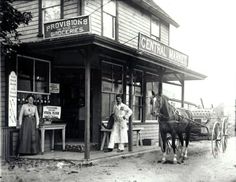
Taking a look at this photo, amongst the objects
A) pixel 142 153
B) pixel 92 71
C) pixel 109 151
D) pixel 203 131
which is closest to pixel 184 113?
pixel 203 131

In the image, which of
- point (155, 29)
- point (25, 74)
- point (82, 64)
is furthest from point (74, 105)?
point (155, 29)

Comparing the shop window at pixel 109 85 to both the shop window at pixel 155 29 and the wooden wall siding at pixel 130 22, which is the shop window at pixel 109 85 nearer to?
the wooden wall siding at pixel 130 22

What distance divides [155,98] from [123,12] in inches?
251

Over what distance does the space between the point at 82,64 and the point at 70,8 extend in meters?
2.05

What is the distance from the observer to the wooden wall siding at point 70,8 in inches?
470

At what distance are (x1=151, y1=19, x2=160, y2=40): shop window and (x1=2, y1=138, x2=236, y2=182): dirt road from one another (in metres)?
8.56

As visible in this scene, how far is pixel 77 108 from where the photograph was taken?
13.2 metres

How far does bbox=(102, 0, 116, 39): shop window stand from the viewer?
1323 cm

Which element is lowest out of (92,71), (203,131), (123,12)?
(203,131)

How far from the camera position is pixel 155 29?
17.4 meters

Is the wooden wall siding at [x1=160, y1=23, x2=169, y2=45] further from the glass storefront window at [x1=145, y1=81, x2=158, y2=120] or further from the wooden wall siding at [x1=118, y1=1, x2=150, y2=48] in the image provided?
the glass storefront window at [x1=145, y1=81, x2=158, y2=120]

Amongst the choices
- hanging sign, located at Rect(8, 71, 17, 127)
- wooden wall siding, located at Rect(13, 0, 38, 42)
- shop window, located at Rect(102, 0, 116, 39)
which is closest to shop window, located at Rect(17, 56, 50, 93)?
hanging sign, located at Rect(8, 71, 17, 127)

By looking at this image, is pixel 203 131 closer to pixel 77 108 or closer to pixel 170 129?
pixel 170 129

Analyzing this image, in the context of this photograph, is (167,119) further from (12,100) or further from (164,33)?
(164,33)
